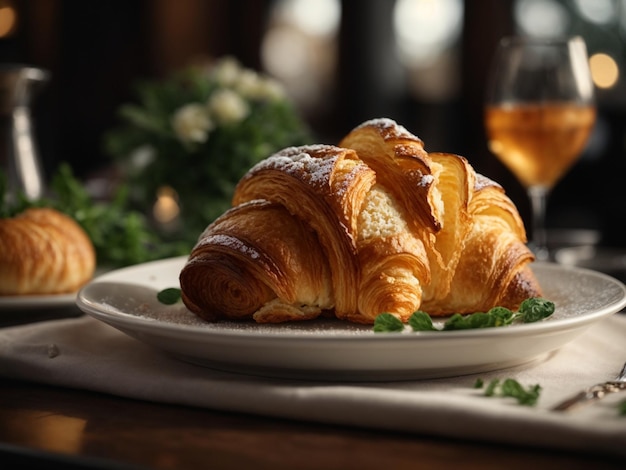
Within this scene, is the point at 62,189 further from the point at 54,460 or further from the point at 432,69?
the point at 432,69

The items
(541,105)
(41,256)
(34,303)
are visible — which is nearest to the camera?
(34,303)

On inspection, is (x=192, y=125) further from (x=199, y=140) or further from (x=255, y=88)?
(x=255, y=88)

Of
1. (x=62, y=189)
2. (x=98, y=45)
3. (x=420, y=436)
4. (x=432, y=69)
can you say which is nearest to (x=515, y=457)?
(x=420, y=436)

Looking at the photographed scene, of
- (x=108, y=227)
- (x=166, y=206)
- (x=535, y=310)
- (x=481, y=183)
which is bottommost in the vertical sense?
(x=166, y=206)

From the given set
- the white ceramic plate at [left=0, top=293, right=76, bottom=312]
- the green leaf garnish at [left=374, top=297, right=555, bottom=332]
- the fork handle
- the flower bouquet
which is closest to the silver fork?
the fork handle

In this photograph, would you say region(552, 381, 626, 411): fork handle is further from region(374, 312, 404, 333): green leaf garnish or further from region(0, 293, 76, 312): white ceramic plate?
region(0, 293, 76, 312): white ceramic plate

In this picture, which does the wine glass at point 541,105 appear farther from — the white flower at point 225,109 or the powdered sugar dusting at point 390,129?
the white flower at point 225,109

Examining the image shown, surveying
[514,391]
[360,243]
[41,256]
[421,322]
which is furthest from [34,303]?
[514,391]
